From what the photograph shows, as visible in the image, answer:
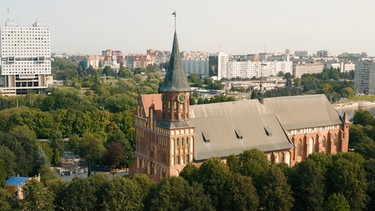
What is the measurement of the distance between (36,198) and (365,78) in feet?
530

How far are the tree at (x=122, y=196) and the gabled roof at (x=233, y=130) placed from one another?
415 inches

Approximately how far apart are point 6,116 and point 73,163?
22.3 meters

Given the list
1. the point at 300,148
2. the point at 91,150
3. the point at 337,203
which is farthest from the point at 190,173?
the point at 91,150

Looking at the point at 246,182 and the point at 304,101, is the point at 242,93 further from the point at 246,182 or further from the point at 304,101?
the point at 246,182

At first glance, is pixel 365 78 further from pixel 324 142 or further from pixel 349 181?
pixel 349 181

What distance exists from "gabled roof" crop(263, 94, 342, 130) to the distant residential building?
407ft

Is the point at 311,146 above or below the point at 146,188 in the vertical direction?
above

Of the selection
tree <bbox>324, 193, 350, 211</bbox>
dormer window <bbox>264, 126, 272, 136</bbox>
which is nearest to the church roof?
dormer window <bbox>264, 126, 272, 136</bbox>

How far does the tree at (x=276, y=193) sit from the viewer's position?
41.8 m

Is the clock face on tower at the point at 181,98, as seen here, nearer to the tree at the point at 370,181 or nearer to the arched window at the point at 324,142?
the tree at the point at 370,181

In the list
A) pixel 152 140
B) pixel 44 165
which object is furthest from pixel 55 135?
pixel 152 140

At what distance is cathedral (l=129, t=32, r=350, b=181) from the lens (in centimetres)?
4981

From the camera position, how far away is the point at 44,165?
62.3 m

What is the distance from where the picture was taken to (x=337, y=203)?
40.5m
